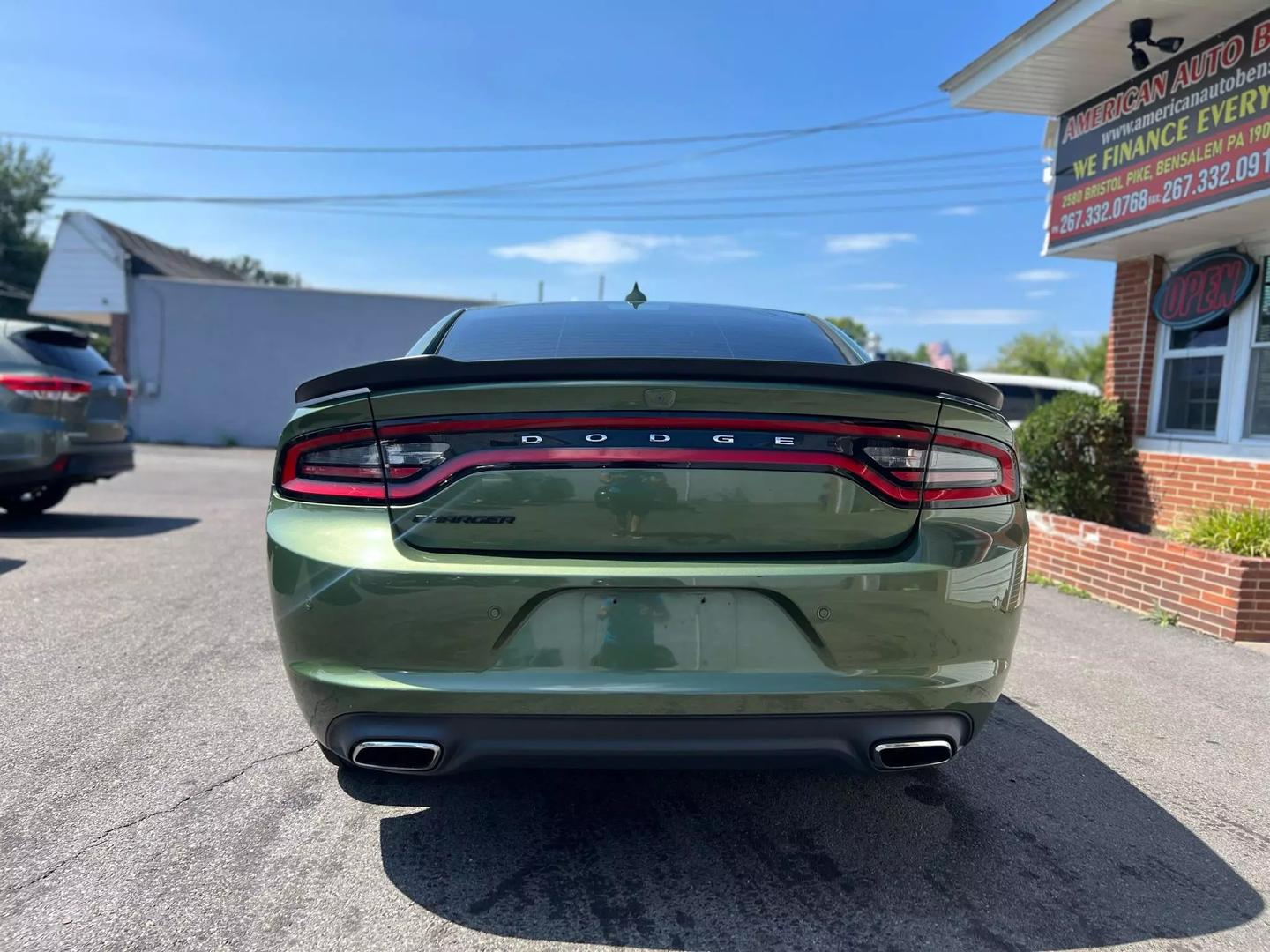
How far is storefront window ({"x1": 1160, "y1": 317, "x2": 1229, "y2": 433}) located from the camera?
703 cm

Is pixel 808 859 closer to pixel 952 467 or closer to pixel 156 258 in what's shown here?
pixel 952 467

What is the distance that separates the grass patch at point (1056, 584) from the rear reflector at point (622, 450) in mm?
Answer: 4596

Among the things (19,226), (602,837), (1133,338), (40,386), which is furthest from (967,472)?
(19,226)

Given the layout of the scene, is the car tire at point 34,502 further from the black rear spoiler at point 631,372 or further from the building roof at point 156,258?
the building roof at point 156,258

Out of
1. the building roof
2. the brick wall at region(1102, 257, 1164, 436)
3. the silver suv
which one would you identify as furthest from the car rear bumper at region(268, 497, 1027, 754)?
the building roof

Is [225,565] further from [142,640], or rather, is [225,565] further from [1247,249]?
[1247,249]

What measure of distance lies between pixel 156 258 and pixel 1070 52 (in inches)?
979

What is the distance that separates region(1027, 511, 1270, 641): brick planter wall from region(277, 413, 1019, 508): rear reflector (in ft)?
9.19

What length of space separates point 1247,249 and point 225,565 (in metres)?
8.04

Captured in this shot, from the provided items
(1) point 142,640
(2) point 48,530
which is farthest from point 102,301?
(1) point 142,640

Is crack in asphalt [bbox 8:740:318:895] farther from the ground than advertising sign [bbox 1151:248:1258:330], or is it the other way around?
advertising sign [bbox 1151:248:1258:330]

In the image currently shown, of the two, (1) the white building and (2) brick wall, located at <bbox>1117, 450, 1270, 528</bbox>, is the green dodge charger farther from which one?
(1) the white building

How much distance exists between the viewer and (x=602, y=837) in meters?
2.51

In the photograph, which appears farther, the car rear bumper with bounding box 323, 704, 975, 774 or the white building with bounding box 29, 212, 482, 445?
the white building with bounding box 29, 212, 482, 445
